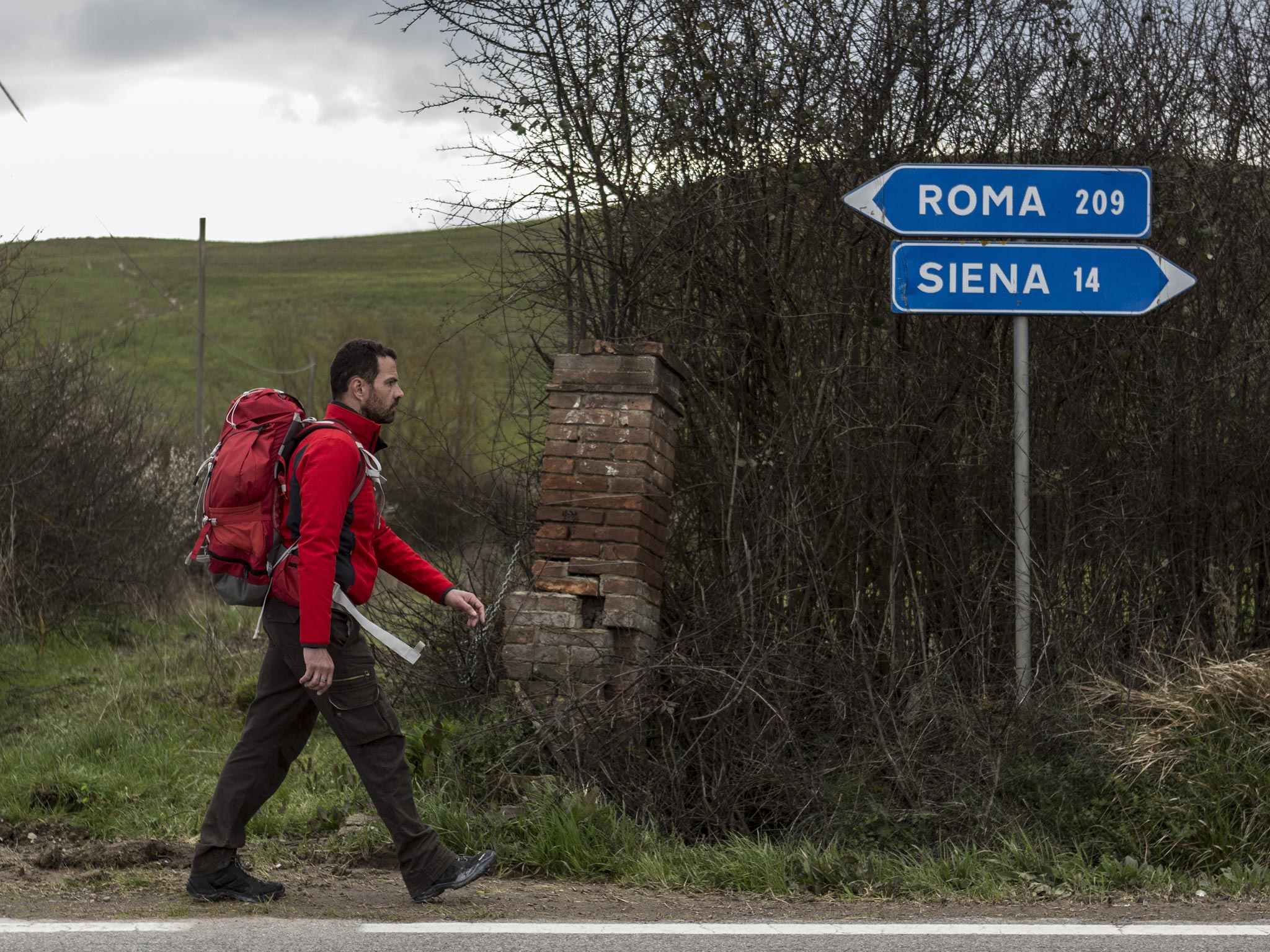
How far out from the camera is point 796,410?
22.1 feet

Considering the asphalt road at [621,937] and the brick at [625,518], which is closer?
the asphalt road at [621,937]

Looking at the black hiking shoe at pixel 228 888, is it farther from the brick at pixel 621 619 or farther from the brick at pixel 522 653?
the brick at pixel 621 619

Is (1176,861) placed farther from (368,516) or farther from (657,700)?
(368,516)

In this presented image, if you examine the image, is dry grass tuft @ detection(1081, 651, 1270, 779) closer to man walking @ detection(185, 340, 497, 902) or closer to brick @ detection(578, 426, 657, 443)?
brick @ detection(578, 426, 657, 443)

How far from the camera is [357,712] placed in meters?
4.33

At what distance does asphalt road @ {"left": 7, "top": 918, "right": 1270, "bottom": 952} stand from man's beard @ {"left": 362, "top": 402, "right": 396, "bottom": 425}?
170 centimetres

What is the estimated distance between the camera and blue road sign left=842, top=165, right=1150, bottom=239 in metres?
5.93

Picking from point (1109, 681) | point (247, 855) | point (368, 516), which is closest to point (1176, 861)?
point (1109, 681)

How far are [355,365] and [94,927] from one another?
2.02 metres

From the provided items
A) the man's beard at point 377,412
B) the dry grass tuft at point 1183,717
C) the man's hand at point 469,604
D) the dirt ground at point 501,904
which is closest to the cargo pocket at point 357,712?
the man's hand at point 469,604

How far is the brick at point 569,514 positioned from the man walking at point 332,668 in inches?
47.1

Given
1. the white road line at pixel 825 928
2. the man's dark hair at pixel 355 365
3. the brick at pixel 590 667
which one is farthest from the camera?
the brick at pixel 590 667

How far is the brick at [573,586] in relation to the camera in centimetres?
566

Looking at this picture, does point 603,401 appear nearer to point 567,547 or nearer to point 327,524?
point 567,547
